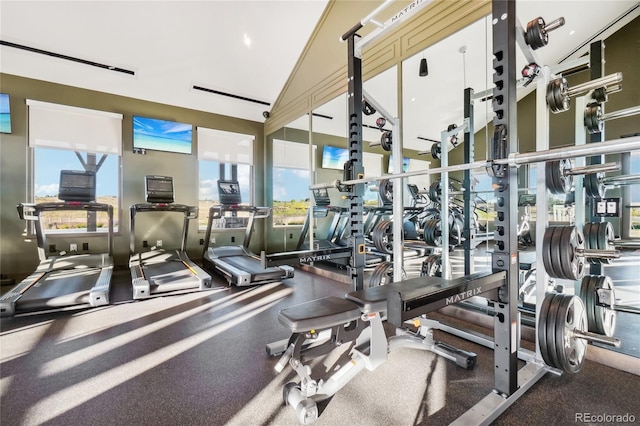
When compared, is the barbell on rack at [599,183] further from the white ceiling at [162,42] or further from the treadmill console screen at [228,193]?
the treadmill console screen at [228,193]

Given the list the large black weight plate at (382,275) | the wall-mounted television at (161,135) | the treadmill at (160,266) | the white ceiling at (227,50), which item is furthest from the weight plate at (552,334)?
the wall-mounted television at (161,135)

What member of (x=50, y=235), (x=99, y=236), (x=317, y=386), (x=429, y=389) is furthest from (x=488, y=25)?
(x=50, y=235)

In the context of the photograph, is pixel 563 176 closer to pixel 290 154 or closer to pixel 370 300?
pixel 370 300

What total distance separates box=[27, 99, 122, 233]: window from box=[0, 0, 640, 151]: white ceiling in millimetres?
587

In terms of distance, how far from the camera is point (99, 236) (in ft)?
17.3

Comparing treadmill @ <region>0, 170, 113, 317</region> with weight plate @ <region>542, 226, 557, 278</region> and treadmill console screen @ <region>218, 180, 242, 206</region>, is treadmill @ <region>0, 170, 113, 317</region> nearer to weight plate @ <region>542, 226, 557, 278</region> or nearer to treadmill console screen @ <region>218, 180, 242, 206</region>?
treadmill console screen @ <region>218, 180, 242, 206</region>

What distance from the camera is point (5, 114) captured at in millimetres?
4609

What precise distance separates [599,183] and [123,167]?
6720 millimetres

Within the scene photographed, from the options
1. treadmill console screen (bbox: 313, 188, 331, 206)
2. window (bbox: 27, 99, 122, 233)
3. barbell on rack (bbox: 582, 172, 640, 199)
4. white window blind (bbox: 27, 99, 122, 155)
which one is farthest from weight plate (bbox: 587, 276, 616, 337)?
white window blind (bbox: 27, 99, 122, 155)

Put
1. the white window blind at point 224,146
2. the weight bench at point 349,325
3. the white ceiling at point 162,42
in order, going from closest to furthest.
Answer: the weight bench at point 349,325 < the white ceiling at point 162,42 < the white window blind at point 224,146

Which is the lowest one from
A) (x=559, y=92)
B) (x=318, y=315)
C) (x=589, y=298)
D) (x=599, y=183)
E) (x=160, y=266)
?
(x=160, y=266)
